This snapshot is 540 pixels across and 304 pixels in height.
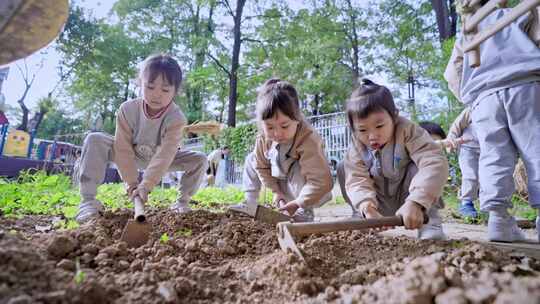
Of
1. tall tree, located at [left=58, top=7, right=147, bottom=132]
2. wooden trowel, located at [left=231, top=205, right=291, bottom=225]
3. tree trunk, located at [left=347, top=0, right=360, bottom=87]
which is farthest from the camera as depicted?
tall tree, located at [left=58, top=7, right=147, bottom=132]

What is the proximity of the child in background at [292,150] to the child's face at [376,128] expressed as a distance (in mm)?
527

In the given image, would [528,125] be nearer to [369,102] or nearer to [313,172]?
[369,102]

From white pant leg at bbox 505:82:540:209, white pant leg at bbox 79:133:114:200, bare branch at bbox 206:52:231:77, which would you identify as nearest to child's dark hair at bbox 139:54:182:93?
white pant leg at bbox 79:133:114:200

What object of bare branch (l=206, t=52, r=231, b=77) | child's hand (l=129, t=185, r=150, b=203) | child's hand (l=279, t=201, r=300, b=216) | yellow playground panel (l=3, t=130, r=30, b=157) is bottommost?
child's hand (l=279, t=201, r=300, b=216)

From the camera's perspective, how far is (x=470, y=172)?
3721 mm

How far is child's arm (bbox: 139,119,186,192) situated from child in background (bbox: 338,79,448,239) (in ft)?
4.55

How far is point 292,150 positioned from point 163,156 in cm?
103

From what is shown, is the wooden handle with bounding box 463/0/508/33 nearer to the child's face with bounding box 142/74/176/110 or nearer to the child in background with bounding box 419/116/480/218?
the child in background with bounding box 419/116/480/218

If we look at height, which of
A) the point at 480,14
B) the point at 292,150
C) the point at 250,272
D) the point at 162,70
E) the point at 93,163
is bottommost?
the point at 250,272

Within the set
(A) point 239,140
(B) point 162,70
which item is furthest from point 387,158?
(A) point 239,140

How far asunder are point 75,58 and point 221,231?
912 inches

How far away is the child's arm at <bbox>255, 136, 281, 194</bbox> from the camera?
311 cm

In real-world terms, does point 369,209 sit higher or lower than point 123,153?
lower

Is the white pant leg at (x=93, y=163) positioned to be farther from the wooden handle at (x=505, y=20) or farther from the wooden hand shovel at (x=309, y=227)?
the wooden handle at (x=505, y=20)
